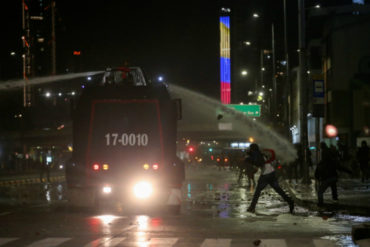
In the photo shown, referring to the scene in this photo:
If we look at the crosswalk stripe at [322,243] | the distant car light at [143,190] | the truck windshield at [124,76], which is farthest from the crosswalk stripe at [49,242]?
the truck windshield at [124,76]

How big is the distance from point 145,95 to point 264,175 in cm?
398

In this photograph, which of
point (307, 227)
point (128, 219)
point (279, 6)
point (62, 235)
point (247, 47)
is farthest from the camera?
point (247, 47)

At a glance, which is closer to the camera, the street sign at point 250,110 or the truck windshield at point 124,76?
the truck windshield at point 124,76

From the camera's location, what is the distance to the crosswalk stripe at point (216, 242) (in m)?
11.7

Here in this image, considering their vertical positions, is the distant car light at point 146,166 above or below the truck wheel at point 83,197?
above

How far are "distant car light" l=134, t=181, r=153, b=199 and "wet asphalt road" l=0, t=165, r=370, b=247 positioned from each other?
1.56ft

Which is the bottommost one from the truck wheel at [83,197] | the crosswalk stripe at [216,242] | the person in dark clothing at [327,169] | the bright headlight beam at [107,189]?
the crosswalk stripe at [216,242]

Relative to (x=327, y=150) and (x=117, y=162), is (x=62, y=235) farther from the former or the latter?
(x=327, y=150)

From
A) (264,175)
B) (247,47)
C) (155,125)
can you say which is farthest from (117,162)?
(247,47)

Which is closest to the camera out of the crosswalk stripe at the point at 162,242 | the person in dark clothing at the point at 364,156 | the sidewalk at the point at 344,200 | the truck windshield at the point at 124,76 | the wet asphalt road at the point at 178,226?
the crosswalk stripe at the point at 162,242

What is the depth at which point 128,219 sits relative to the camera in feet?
53.5

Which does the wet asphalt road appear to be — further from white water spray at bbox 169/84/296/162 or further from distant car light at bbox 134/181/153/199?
white water spray at bbox 169/84/296/162

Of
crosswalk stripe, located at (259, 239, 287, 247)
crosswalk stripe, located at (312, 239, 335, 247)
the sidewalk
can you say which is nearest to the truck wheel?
the sidewalk

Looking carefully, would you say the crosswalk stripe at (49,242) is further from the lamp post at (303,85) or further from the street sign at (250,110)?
the street sign at (250,110)
